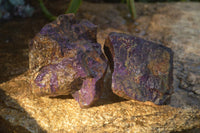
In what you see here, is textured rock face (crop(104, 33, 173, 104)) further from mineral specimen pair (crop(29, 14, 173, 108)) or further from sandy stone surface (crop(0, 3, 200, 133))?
sandy stone surface (crop(0, 3, 200, 133))

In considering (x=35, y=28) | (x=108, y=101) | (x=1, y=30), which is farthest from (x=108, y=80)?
(x=1, y=30)

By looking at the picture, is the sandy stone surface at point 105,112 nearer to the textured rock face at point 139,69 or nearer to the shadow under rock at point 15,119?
the shadow under rock at point 15,119

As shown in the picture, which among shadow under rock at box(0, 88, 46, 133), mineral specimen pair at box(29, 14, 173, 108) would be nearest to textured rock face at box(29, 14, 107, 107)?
mineral specimen pair at box(29, 14, 173, 108)

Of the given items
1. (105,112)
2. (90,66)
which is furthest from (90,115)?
(90,66)

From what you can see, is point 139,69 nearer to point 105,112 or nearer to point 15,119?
point 105,112

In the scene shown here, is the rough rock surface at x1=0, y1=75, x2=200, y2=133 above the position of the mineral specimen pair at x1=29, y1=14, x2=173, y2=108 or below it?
below

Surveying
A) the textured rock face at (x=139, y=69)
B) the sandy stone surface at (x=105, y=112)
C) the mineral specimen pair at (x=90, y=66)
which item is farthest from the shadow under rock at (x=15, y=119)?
the textured rock face at (x=139, y=69)

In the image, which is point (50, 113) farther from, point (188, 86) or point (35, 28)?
point (35, 28)
